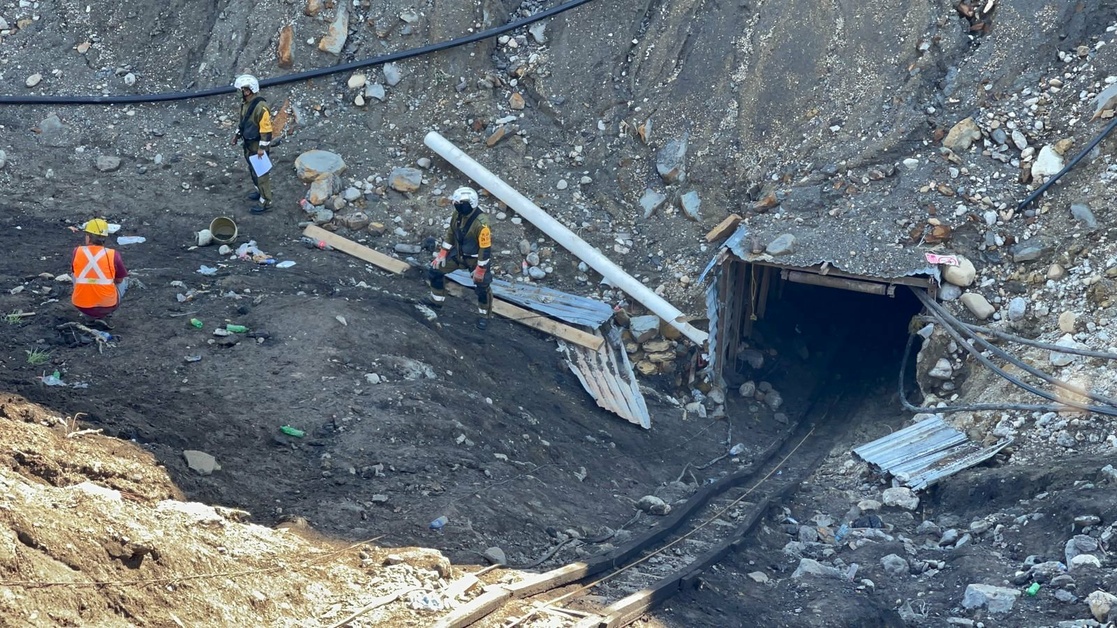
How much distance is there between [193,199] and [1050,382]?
9126 millimetres

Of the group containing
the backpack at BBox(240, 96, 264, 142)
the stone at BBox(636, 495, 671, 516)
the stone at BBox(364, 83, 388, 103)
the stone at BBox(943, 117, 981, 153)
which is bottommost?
the stone at BBox(636, 495, 671, 516)

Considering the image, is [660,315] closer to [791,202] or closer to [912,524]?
[791,202]

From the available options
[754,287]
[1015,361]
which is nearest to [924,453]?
[1015,361]

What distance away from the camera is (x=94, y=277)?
8.74 metres

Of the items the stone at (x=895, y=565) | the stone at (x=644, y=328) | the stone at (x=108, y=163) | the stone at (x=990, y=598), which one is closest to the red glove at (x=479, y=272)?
the stone at (x=644, y=328)

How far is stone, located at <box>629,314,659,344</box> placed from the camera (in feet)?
37.3

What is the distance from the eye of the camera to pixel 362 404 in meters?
8.70

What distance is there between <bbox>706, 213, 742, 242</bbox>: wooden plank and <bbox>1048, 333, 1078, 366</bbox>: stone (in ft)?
11.5

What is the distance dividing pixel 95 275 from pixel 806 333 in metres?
8.42

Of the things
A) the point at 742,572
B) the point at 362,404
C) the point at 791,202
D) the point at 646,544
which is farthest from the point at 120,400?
the point at 791,202

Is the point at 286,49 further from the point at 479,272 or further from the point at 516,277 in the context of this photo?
the point at 479,272

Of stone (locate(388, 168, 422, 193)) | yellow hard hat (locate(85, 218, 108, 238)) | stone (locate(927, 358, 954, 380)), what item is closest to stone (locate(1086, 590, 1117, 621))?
stone (locate(927, 358, 954, 380))

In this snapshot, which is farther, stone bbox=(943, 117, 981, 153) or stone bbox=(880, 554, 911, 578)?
stone bbox=(943, 117, 981, 153)

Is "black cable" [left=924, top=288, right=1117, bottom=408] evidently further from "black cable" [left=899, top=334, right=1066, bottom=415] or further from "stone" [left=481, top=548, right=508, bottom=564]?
"stone" [left=481, top=548, right=508, bottom=564]
